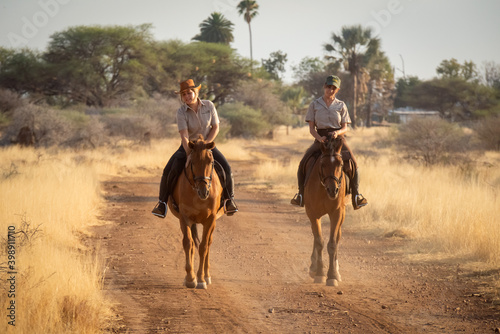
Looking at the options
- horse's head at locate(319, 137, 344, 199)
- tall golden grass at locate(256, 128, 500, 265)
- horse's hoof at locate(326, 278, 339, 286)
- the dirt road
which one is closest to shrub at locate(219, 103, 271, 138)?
tall golden grass at locate(256, 128, 500, 265)

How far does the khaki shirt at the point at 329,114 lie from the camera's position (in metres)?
8.21

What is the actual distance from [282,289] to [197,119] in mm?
2484

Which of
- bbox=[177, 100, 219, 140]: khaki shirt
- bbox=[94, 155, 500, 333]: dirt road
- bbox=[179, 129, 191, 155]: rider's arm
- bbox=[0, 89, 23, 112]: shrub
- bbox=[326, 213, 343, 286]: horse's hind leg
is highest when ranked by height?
bbox=[0, 89, 23, 112]: shrub

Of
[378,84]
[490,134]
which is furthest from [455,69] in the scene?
[490,134]

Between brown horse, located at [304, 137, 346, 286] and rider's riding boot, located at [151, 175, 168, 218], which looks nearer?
brown horse, located at [304, 137, 346, 286]

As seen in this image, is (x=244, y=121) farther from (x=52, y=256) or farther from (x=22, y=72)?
(x=52, y=256)

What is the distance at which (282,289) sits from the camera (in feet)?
24.1

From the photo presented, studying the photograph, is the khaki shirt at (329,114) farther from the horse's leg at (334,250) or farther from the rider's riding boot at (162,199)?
the rider's riding boot at (162,199)

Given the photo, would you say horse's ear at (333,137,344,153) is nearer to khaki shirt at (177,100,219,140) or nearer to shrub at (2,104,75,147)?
khaki shirt at (177,100,219,140)

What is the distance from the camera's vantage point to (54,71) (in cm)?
4341

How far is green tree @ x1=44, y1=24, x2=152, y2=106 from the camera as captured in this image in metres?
43.3

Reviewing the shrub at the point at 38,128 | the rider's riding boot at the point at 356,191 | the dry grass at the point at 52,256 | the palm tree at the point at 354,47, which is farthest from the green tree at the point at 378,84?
the rider's riding boot at the point at 356,191

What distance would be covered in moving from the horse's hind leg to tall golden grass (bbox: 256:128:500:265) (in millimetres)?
2244

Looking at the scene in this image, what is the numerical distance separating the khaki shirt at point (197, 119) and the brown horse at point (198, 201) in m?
0.51
